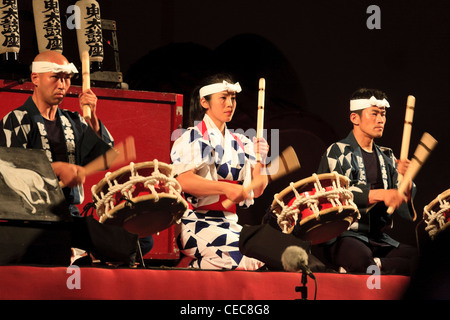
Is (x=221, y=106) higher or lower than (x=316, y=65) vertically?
lower

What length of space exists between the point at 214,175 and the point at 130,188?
698 millimetres

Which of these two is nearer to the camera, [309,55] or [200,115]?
[200,115]

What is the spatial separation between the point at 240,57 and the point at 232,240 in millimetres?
1826

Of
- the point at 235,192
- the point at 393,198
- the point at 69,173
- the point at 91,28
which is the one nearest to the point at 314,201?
the point at 235,192

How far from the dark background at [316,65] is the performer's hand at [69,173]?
1.52m

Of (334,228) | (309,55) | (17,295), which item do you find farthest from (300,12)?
(17,295)

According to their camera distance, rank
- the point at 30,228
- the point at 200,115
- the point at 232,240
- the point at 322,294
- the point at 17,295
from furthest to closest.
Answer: the point at 200,115
the point at 232,240
the point at 322,294
the point at 30,228
the point at 17,295

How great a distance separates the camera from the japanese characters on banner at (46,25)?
3965 mm

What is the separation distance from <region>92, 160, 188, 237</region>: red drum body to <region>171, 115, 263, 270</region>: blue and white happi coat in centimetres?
35

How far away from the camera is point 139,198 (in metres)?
2.96

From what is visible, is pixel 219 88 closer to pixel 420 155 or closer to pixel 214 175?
pixel 214 175

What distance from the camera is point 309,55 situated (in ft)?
16.3

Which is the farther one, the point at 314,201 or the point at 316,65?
the point at 316,65

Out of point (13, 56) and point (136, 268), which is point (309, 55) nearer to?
point (13, 56)
